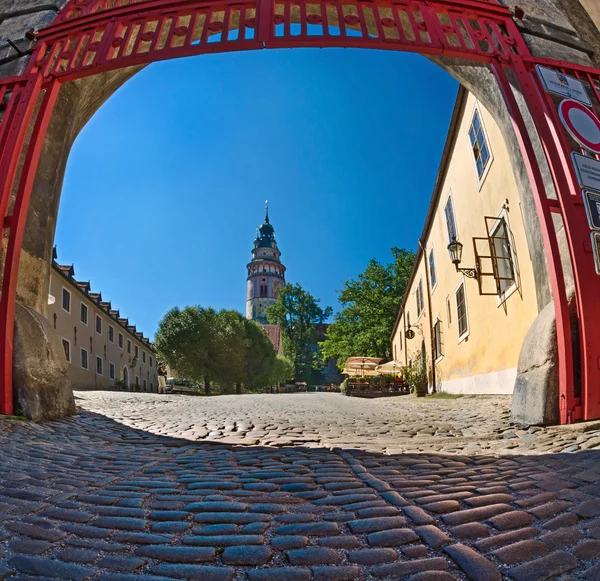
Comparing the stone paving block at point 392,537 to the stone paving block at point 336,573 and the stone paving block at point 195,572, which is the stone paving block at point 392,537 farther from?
the stone paving block at point 195,572

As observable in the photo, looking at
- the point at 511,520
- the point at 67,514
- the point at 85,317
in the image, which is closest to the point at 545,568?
the point at 511,520

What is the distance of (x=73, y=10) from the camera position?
20.8 feet

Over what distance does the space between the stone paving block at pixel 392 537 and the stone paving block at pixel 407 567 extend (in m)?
0.18

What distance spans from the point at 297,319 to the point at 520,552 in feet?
225

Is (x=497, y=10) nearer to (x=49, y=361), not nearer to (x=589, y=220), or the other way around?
(x=589, y=220)

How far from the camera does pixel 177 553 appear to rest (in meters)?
1.69

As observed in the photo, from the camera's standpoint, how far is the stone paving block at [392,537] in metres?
1.74

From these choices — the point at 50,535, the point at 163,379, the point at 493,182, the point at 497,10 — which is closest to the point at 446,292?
the point at 493,182

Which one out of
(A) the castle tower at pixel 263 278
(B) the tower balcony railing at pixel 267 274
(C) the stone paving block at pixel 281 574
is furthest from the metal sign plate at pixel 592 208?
(B) the tower balcony railing at pixel 267 274

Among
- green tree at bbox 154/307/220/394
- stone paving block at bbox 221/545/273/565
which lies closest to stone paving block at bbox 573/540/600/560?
stone paving block at bbox 221/545/273/565

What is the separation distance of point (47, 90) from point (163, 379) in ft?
152

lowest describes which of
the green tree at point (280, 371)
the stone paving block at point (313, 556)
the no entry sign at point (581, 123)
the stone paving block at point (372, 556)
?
the green tree at point (280, 371)

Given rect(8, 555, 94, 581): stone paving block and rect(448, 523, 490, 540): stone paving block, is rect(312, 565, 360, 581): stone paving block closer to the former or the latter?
rect(448, 523, 490, 540): stone paving block

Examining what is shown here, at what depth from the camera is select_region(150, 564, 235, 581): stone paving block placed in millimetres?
1502
